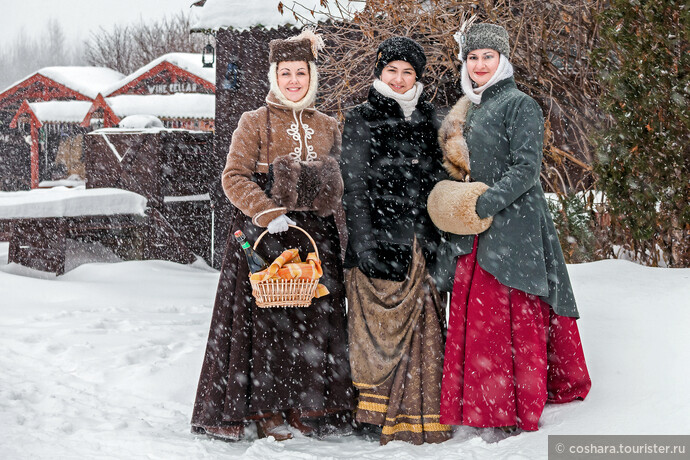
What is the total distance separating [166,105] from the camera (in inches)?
892

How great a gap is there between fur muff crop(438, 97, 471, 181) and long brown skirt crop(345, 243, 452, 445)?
0.47 m

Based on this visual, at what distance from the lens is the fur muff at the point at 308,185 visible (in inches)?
137

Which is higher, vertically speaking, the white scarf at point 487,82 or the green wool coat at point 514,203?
the white scarf at point 487,82

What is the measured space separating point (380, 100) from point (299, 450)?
189cm

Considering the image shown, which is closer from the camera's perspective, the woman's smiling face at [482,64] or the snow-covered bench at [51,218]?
the woman's smiling face at [482,64]

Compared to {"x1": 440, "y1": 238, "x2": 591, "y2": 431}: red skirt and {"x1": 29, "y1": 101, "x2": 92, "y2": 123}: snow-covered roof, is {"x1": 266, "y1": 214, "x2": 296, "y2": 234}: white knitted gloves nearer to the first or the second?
{"x1": 440, "y1": 238, "x2": 591, "y2": 431}: red skirt

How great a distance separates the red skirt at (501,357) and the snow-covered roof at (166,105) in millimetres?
19632

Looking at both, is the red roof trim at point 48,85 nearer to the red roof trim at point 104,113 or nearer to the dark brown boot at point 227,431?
the red roof trim at point 104,113

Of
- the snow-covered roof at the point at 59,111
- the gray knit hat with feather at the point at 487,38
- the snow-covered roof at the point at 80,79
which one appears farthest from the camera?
the snow-covered roof at the point at 80,79

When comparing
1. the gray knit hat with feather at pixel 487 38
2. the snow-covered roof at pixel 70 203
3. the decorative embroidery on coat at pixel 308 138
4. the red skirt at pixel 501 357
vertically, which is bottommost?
the snow-covered roof at pixel 70 203

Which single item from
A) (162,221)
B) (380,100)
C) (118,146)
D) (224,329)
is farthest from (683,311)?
(118,146)

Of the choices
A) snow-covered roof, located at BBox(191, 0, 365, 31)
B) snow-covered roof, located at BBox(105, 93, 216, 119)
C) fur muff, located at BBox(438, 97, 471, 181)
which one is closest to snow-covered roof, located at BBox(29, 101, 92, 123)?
snow-covered roof, located at BBox(105, 93, 216, 119)

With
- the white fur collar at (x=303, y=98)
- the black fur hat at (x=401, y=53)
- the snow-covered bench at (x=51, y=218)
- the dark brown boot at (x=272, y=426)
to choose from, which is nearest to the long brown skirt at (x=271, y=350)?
the dark brown boot at (x=272, y=426)

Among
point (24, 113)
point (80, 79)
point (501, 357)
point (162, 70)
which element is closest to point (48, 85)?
point (80, 79)
